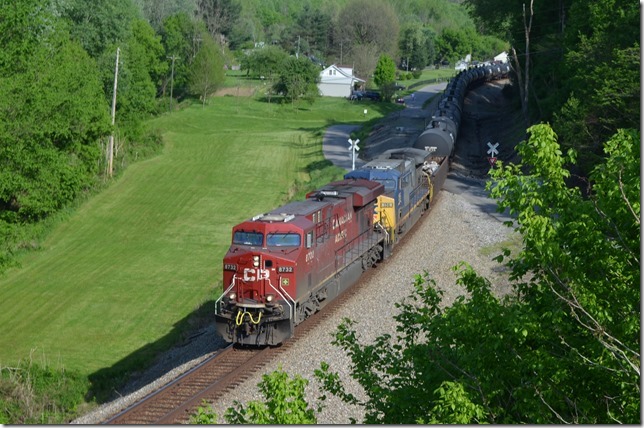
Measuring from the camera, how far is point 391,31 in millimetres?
193500

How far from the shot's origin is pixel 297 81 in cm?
12250

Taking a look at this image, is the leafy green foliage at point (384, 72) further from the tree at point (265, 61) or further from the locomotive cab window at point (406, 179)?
the locomotive cab window at point (406, 179)

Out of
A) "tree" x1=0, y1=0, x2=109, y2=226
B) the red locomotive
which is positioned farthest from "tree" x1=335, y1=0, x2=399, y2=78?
the red locomotive

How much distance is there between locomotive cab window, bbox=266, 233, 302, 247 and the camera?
25.8 metres

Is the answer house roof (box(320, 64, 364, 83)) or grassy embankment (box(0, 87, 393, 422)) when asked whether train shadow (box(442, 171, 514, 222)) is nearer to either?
grassy embankment (box(0, 87, 393, 422))

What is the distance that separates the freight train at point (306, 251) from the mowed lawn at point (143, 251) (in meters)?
8.57

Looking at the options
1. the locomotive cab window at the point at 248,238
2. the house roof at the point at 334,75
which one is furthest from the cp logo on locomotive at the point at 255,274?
the house roof at the point at 334,75

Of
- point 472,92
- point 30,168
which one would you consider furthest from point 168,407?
point 472,92

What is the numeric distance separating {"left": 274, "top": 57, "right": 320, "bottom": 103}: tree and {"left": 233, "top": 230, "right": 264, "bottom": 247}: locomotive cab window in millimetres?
97647

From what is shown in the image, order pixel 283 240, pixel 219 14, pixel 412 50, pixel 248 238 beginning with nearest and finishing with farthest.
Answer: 1. pixel 283 240
2. pixel 248 238
3. pixel 219 14
4. pixel 412 50

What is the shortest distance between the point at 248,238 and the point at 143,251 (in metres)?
25.3

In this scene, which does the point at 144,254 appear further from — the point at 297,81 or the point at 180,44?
the point at 180,44

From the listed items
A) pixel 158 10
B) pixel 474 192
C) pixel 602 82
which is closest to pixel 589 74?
pixel 602 82

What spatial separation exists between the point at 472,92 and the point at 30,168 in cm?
8348
